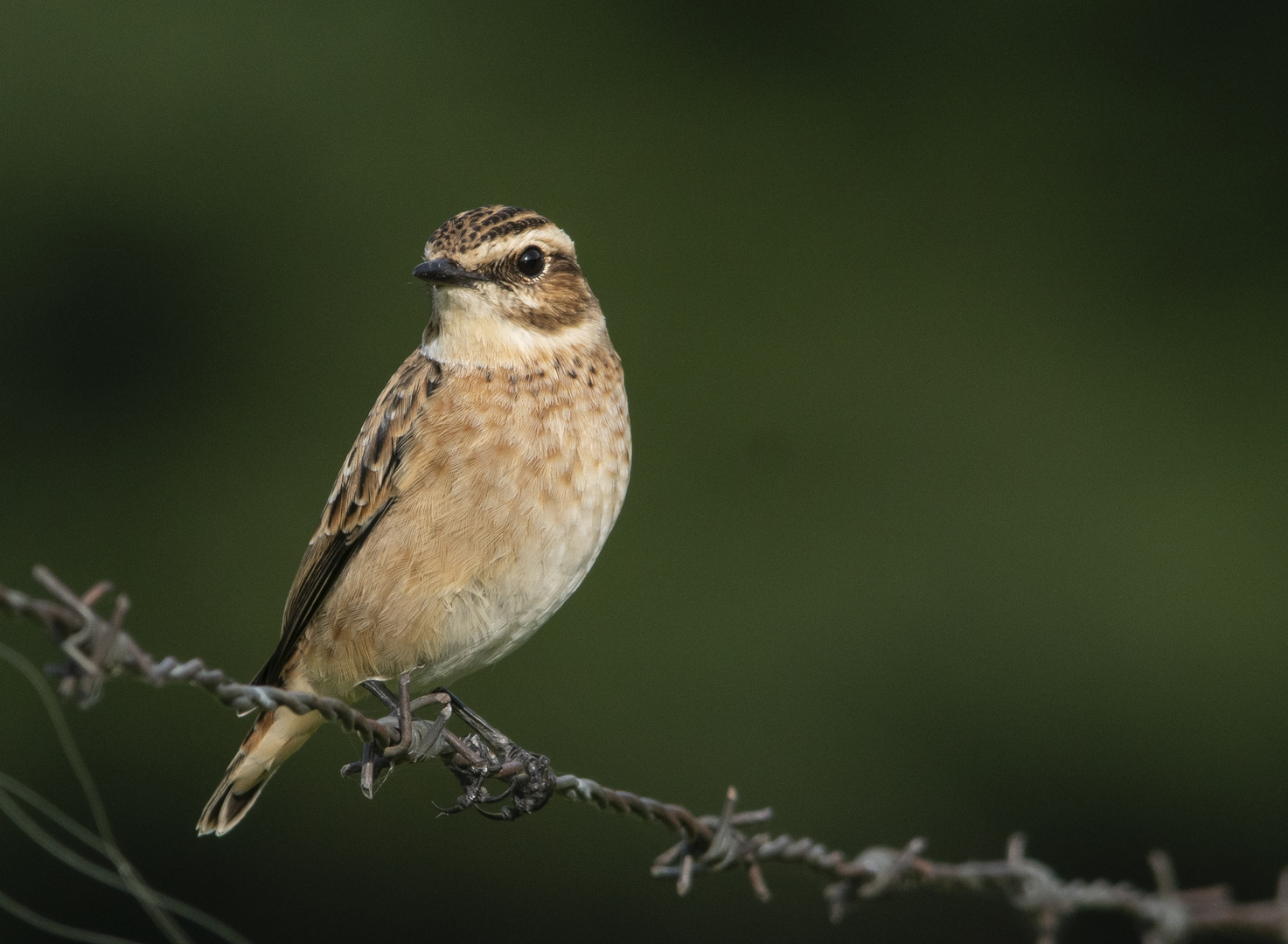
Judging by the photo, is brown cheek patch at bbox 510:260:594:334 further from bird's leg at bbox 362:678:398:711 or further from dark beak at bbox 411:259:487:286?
bird's leg at bbox 362:678:398:711

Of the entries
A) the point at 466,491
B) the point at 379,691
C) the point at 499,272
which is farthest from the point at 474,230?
the point at 379,691

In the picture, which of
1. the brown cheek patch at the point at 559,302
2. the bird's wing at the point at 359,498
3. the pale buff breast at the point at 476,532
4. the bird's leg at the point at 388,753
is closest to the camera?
the bird's leg at the point at 388,753

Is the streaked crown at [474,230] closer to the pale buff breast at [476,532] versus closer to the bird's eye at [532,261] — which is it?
the bird's eye at [532,261]

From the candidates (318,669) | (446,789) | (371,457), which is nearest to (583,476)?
(371,457)

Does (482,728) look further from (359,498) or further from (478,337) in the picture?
(478,337)

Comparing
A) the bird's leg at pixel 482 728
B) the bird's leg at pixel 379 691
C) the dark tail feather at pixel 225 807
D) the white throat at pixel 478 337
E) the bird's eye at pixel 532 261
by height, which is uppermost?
the bird's eye at pixel 532 261

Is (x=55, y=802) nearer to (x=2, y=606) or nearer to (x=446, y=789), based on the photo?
(x=446, y=789)

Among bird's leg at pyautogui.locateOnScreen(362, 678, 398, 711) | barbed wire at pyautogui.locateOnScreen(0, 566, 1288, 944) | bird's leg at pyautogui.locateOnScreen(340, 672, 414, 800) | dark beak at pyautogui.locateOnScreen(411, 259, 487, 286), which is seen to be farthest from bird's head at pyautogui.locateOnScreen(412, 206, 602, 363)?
bird's leg at pyautogui.locateOnScreen(340, 672, 414, 800)

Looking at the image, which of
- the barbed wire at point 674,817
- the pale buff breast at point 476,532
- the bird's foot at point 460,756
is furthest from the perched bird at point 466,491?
the barbed wire at point 674,817
